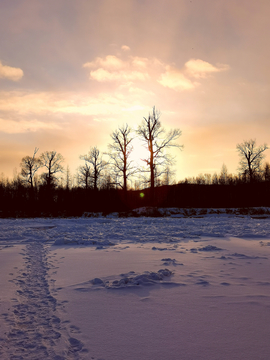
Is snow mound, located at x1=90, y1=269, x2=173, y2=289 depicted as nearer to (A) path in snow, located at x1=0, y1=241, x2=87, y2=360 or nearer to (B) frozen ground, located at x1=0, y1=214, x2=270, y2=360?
(B) frozen ground, located at x1=0, y1=214, x2=270, y2=360

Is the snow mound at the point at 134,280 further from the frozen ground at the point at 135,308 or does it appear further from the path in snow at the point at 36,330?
the path in snow at the point at 36,330

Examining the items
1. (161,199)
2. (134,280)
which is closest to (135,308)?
(134,280)

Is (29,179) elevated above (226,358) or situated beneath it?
elevated above

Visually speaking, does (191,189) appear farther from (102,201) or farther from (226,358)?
(226,358)

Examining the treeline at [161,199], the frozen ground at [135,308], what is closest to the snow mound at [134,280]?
the frozen ground at [135,308]

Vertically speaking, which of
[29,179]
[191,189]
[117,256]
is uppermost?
[29,179]

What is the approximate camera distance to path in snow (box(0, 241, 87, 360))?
1.93 m

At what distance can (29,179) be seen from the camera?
139ft

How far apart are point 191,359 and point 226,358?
10.1 inches

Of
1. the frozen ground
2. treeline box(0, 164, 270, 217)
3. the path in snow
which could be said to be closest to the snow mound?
the frozen ground

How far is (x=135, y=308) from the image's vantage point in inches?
113

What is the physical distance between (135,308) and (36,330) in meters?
1.07

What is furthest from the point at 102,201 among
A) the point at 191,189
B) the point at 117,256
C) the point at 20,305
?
the point at 20,305

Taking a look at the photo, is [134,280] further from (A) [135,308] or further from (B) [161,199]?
(B) [161,199]
